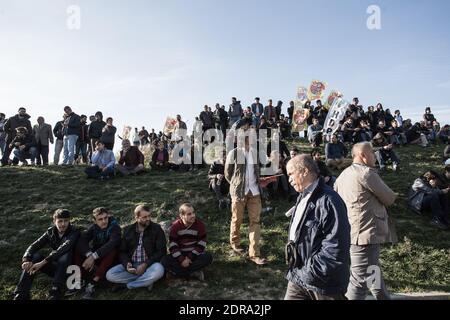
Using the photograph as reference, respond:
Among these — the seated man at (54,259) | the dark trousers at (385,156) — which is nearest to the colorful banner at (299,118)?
the dark trousers at (385,156)

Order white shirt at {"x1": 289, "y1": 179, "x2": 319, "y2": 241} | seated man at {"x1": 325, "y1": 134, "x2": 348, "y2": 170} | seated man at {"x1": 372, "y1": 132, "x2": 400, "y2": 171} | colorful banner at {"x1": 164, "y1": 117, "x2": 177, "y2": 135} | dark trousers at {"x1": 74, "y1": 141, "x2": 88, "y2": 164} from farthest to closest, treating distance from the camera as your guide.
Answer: colorful banner at {"x1": 164, "y1": 117, "x2": 177, "y2": 135} < dark trousers at {"x1": 74, "y1": 141, "x2": 88, "y2": 164} < seated man at {"x1": 372, "y1": 132, "x2": 400, "y2": 171} < seated man at {"x1": 325, "y1": 134, "x2": 348, "y2": 170} < white shirt at {"x1": 289, "y1": 179, "x2": 319, "y2": 241}

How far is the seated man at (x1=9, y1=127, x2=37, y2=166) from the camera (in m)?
13.8

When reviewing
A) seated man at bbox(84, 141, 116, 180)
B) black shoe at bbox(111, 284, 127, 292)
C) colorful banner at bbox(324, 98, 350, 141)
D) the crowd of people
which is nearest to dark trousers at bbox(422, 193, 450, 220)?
the crowd of people

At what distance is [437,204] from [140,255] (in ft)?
23.6

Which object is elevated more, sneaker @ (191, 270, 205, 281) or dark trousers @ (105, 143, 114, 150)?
dark trousers @ (105, 143, 114, 150)

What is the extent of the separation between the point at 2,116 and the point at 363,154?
15864mm

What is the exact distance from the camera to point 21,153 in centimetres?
1405

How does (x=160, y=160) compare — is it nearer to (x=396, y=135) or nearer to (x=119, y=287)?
(x=119, y=287)

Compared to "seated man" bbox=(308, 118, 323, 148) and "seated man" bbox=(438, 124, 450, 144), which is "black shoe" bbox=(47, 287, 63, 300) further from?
"seated man" bbox=(438, 124, 450, 144)

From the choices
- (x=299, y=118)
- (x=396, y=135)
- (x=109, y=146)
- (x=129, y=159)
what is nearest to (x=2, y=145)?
(x=109, y=146)

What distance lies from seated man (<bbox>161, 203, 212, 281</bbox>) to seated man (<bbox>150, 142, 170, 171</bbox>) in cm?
709

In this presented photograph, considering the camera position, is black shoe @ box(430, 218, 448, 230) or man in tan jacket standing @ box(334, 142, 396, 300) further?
black shoe @ box(430, 218, 448, 230)

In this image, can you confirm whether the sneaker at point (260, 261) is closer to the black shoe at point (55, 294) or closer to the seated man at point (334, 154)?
the black shoe at point (55, 294)

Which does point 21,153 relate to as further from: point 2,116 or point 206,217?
point 206,217
